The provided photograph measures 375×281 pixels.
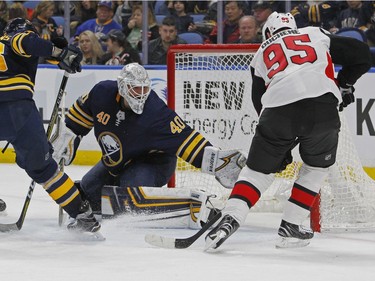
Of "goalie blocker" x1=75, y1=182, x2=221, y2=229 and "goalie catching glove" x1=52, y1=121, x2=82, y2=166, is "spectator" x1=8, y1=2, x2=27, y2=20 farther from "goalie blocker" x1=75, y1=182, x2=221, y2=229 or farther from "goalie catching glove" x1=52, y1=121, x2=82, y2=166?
"goalie blocker" x1=75, y1=182, x2=221, y2=229

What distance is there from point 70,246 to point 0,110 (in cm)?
65

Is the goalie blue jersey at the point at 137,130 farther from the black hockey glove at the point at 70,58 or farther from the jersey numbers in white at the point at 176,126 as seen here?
the black hockey glove at the point at 70,58

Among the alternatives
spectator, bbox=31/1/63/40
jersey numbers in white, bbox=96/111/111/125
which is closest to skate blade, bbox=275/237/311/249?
jersey numbers in white, bbox=96/111/111/125

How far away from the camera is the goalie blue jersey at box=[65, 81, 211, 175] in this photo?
14.7 ft

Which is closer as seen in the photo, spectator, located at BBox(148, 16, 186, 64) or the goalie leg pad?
the goalie leg pad

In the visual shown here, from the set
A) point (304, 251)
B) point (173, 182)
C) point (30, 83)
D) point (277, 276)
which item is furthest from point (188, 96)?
point (277, 276)

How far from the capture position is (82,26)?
745cm

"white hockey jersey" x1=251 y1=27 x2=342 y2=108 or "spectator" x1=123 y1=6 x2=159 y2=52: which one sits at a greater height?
"white hockey jersey" x1=251 y1=27 x2=342 y2=108

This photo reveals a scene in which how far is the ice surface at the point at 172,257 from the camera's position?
3471mm

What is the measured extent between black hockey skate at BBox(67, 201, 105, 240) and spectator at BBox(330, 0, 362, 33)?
275 centimetres

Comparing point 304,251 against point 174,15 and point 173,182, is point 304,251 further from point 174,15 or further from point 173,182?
point 174,15

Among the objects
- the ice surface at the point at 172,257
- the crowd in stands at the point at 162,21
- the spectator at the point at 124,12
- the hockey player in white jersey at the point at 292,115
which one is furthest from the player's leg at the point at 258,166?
the spectator at the point at 124,12

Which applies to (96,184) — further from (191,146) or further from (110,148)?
(191,146)

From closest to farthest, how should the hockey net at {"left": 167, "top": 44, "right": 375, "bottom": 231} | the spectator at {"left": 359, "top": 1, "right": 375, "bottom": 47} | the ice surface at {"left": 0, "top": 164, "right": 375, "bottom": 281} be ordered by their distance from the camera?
1. the ice surface at {"left": 0, "top": 164, "right": 375, "bottom": 281}
2. the hockey net at {"left": 167, "top": 44, "right": 375, "bottom": 231}
3. the spectator at {"left": 359, "top": 1, "right": 375, "bottom": 47}
